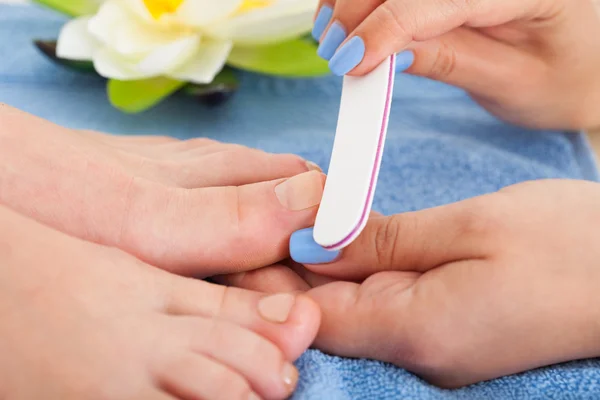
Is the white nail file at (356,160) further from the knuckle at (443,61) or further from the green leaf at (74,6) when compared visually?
the green leaf at (74,6)

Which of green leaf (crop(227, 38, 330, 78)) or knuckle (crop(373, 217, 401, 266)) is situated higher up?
knuckle (crop(373, 217, 401, 266))

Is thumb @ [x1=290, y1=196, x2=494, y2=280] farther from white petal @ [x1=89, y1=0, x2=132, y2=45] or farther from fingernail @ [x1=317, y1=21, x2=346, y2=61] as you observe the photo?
white petal @ [x1=89, y1=0, x2=132, y2=45]

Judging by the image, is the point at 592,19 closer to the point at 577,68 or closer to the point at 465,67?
the point at 577,68

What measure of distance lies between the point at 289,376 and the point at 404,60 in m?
0.43

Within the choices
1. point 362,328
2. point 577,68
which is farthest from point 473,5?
point 362,328

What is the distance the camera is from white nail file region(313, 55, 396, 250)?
465mm

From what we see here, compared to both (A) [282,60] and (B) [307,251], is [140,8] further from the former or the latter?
(B) [307,251]

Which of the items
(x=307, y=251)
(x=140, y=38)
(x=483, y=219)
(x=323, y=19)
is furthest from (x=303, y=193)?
(x=140, y=38)

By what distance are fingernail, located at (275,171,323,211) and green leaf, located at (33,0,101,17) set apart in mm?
491

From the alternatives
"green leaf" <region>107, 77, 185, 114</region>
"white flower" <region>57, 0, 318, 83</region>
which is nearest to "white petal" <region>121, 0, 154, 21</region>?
"white flower" <region>57, 0, 318, 83</region>

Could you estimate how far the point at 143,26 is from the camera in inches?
32.0

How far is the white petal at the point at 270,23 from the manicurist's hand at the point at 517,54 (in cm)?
8

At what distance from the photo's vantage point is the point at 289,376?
0.45 metres

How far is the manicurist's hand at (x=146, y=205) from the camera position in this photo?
0.56m
